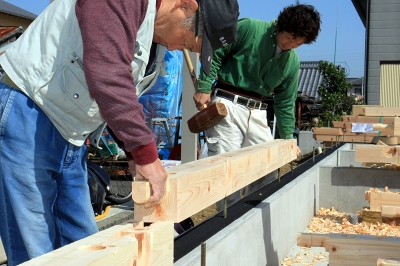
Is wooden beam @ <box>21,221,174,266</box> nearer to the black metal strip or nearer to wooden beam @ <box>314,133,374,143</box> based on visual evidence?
the black metal strip

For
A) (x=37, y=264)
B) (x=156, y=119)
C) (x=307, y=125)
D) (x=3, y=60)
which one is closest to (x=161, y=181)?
(x=37, y=264)

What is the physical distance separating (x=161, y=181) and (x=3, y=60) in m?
0.87

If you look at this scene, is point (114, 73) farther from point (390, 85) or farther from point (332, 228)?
point (390, 85)

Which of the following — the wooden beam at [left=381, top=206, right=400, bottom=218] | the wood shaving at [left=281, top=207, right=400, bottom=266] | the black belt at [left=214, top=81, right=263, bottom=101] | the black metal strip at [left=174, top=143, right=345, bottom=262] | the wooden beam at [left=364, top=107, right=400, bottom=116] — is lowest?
the wood shaving at [left=281, top=207, right=400, bottom=266]

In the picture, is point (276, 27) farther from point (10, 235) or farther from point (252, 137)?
point (10, 235)

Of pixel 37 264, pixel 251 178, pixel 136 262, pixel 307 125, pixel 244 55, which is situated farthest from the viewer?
pixel 307 125

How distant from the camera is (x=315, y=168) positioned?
6289mm

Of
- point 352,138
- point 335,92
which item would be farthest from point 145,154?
point 335,92

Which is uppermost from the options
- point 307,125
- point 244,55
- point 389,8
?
point 389,8

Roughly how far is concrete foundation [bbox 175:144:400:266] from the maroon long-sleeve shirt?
756mm

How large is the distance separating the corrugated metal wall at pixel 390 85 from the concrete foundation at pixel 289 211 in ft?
27.7

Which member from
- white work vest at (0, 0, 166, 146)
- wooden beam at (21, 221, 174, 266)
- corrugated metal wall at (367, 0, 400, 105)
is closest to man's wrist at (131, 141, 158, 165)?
wooden beam at (21, 221, 174, 266)

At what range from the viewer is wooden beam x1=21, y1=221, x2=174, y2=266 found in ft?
5.34

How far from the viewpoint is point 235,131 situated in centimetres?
507
